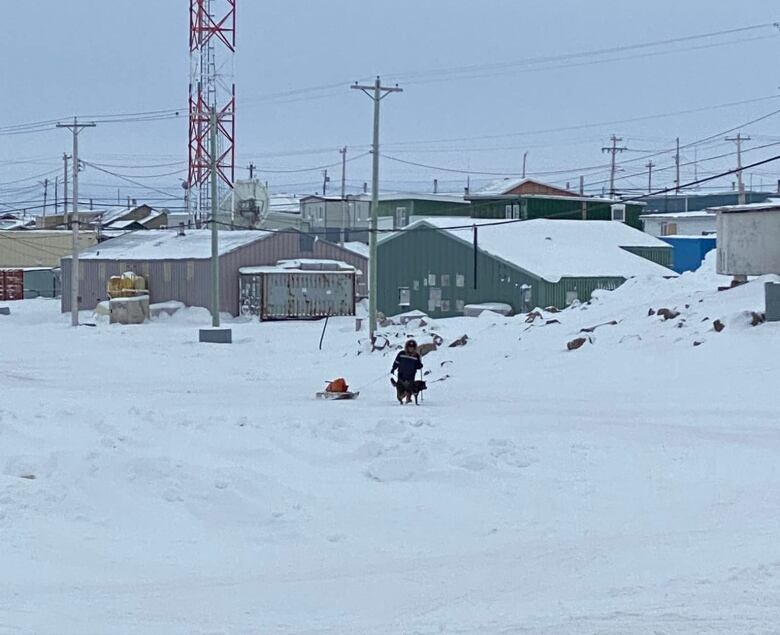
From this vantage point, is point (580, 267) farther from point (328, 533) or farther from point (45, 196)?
point (45, 196)

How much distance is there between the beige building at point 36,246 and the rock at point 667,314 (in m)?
59.5

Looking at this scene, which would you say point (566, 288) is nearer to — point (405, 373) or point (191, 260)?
point (191, 260)

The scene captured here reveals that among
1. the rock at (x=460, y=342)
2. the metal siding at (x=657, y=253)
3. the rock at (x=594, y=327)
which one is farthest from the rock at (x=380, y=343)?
the metal siding at (x=657, y=253)

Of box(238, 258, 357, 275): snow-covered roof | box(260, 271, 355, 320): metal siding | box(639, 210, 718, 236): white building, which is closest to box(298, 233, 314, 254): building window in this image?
box(238, 258, 357, 275): snow-covered roof

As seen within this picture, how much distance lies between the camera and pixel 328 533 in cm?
1189

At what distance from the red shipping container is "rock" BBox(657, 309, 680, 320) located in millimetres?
55097

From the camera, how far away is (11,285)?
253ft

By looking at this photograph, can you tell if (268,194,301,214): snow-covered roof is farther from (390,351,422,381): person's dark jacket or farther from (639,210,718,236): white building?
(390,351,422,381): person's dark jacket

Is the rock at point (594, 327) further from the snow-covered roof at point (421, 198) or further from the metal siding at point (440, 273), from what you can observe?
the snow-covered roof at point (421, 198)

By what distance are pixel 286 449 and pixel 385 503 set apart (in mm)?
2654

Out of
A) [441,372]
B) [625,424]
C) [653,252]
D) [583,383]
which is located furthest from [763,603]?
[653,252]

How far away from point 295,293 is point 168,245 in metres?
9.17

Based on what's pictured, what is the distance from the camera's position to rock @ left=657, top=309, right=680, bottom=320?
30.0m

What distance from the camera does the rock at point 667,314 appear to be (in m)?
30.0
